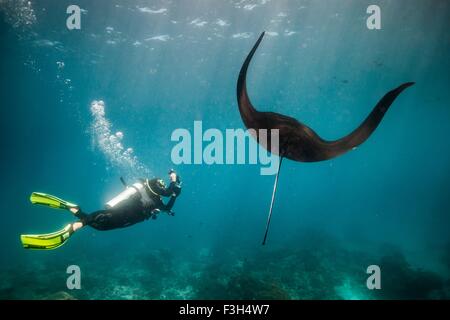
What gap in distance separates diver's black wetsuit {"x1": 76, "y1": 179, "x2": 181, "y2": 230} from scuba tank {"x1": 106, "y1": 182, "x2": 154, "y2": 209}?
2.3 inches

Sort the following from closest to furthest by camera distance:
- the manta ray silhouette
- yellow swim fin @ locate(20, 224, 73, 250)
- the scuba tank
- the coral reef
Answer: the manta ray silhouette < yellow swim fin @ locate(20, 224, 73, 250) < the scuba tank < the coral reef

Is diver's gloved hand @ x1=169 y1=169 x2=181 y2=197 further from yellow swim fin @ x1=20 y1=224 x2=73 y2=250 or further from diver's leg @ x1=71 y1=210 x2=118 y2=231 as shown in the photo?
yellow swim fin @ x1=20 y1=224 x2=73 y2=250

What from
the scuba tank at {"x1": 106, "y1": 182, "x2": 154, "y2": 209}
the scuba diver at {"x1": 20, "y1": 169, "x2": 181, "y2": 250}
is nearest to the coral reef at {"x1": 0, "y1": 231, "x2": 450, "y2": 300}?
the scuba diver at {"x1": 20, "y1": 169, "x2": 181, "y2": 250}

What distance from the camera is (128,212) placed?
7.12 metres

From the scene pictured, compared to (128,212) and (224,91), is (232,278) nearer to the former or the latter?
(128,212)

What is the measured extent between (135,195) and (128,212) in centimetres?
48

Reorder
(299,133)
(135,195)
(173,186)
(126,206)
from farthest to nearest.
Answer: (173,186) → (135,195) → (126,206) → (299,133)

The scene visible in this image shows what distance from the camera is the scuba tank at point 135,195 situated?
7129 mm

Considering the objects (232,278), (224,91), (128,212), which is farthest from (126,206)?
(224,91)

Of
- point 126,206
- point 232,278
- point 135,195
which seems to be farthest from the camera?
point 232,278

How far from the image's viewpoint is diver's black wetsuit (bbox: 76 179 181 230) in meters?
6.79

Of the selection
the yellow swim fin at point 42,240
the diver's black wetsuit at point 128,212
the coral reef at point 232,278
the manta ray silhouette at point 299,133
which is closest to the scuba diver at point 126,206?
the diver's black wetsuit at point 128,212

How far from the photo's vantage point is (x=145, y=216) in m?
7.32
